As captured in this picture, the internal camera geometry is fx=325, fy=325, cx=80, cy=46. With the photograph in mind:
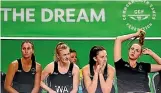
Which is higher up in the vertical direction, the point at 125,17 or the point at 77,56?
the point at 125,17

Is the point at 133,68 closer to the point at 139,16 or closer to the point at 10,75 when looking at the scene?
the point at 139,16

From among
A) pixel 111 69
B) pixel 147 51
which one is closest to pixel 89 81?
pixel 111 69

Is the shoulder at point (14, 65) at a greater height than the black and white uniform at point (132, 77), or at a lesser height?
greater

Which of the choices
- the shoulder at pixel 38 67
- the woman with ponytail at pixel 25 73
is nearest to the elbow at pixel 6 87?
the woman with ponytail at pixel 25 73

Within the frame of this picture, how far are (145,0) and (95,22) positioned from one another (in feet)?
1.52

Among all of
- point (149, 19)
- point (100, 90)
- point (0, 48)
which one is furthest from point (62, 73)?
point (149, 19)

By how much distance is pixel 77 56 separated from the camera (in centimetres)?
276

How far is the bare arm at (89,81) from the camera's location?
277cm

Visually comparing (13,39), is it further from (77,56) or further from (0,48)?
(77,56)

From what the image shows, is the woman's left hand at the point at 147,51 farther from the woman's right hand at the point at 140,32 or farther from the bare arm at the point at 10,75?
the bare arm at the point at 10,75

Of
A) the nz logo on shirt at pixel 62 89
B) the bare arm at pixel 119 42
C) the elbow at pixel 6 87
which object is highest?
the bare arm at pixel 119 42

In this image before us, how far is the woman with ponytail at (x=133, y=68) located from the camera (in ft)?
9.01

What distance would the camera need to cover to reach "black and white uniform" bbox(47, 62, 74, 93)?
2.77 meters

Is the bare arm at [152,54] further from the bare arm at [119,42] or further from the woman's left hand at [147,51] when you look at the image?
the bare arm at [119,42]
